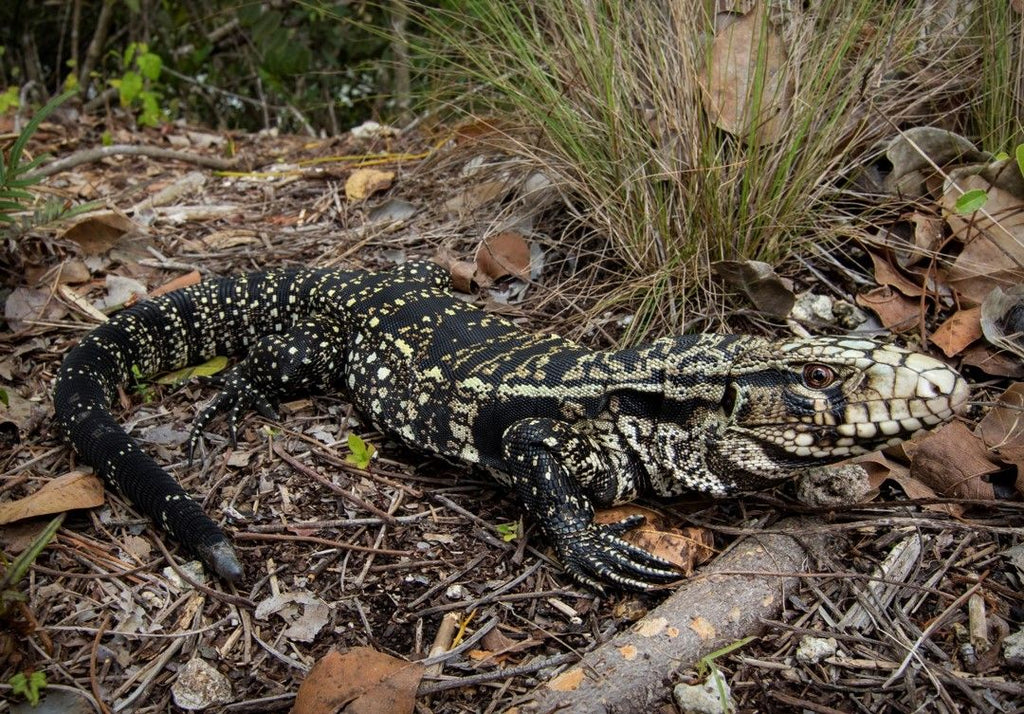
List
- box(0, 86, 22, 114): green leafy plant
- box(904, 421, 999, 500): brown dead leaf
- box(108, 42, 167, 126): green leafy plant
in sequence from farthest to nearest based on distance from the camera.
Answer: box(108, 42, 167, 126): green leafy plant
box(0, 86, 22, 114): green leafy plant
box(904, 421, 999, 500): brown dead leaf

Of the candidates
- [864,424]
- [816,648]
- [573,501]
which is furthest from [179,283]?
[816,648]

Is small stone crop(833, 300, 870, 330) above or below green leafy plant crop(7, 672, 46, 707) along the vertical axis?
above

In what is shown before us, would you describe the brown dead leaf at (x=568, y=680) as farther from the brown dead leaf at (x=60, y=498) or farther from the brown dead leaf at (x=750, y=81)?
the brown dead leaf at (x=750, y=81)

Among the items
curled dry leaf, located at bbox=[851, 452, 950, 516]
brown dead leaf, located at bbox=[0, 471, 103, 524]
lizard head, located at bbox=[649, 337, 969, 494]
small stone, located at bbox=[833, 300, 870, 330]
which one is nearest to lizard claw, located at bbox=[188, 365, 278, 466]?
brown dead leaf, located at bbox=[0, 471, 103, 524]

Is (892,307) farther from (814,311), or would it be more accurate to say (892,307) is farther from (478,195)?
(478,195)

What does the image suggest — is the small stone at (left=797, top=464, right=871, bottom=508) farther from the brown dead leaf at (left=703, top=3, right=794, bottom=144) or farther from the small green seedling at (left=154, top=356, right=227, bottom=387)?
the small green seedling at (left=154, top=356, right=227, bottom=387)

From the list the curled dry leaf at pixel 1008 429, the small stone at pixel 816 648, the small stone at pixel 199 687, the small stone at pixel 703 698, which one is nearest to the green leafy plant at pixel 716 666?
the small stone at pixel 703 698
